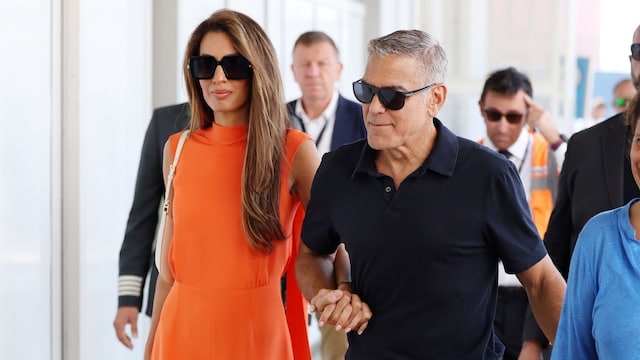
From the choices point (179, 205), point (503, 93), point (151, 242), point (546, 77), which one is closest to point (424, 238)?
point (179, 205)

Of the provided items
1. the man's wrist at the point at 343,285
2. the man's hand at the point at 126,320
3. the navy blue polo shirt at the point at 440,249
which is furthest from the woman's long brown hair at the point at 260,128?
the man's hand at the point at 126,320

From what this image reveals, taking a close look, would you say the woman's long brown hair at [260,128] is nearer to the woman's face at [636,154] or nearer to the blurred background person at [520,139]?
the woman's face at [636,154]

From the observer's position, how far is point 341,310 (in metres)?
2.62

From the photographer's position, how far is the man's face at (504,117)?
5047 mm

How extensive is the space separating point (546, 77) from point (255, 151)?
802cm

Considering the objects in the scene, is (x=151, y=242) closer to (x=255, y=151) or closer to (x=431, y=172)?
(x=255, y=151)

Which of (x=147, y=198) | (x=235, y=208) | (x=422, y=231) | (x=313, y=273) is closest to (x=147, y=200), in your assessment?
(x=147, y=198)

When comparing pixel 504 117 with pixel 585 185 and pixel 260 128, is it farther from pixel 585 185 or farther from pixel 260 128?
pixel 260 128

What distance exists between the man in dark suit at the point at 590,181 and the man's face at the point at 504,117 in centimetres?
133

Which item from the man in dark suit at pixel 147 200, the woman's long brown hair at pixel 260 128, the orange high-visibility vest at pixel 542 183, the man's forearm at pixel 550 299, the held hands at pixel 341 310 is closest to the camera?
the held hands at pixel 341 310

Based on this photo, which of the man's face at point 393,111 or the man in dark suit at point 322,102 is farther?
the man in dark suit at point 322,102

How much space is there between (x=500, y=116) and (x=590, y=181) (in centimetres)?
151

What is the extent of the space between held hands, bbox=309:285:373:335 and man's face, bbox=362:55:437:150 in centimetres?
39

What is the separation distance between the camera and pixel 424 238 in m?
2.64
